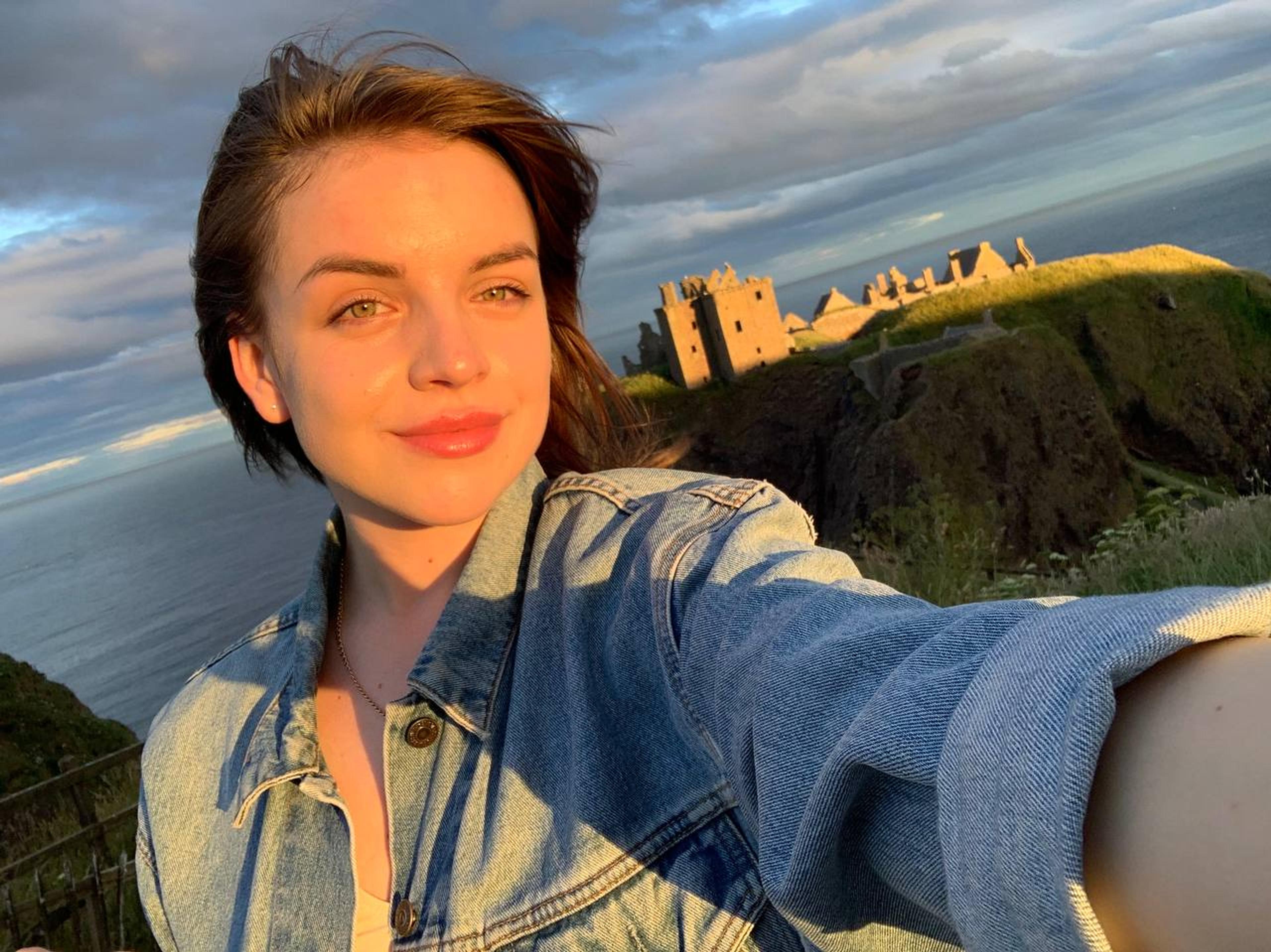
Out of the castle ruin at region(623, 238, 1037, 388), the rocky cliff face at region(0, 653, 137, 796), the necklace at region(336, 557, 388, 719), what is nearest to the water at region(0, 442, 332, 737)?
the necklace at region(336, 557, 388, 719)

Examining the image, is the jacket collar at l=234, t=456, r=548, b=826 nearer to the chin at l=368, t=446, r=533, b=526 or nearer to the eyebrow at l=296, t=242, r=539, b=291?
the chin at l=368, t=446, r=533, b=526

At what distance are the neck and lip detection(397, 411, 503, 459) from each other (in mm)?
269

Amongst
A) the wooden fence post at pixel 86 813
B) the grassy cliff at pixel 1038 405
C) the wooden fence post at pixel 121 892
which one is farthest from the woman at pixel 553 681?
the grassy cliff at pixel 1038 405

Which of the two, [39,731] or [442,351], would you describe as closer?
[442,351]

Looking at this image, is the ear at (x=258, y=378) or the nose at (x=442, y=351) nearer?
the nose at (x=442, y=351)

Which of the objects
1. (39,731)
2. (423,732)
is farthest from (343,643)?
(39,731)

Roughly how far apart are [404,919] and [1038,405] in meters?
39.6

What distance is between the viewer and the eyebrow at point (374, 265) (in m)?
1.90

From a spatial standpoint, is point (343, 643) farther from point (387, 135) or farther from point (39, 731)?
point (39, 731)

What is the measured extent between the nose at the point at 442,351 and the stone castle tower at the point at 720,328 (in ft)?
146

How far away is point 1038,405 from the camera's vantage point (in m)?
37.4

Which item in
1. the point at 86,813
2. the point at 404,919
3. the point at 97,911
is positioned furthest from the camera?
the point at 86,813

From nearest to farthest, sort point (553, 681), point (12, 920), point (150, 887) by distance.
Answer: point (553, 681), point (150, 887), point (12, 920)

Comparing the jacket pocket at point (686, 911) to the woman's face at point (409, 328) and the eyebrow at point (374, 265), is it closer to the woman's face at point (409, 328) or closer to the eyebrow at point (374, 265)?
the woman's face at point (409, 328)
